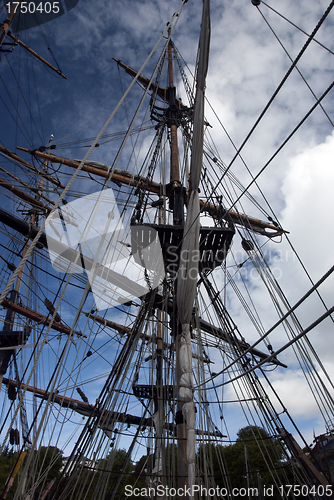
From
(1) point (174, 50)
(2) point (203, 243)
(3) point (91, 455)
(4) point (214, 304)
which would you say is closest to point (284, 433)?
(4) point (214, 304)

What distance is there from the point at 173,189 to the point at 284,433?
5737mm

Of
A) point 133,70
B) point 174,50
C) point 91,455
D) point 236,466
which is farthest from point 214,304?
point 236,466

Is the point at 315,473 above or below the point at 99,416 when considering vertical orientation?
below

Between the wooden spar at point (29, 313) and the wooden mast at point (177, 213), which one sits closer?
the wooden mast at point (177, 213)

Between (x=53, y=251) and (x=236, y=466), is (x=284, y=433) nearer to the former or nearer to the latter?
(x=53, y=251)

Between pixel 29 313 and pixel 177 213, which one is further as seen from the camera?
pixel 29 313

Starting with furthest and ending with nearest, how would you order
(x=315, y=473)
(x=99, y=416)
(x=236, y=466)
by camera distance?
(x=236, y=466) → (x=99, y=416) → (x=315, y=473)

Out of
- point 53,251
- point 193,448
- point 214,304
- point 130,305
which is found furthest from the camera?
point 130,305

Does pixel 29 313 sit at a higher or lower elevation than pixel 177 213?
higher

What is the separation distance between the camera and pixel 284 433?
581 cm

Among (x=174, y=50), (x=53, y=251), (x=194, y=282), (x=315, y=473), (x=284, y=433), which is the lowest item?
(x=315, y=473)

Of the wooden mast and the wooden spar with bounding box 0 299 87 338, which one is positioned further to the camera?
the wooden spar with bounding box 0 299 87 338

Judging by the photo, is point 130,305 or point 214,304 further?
point 130,305

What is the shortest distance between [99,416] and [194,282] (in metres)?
2.88
